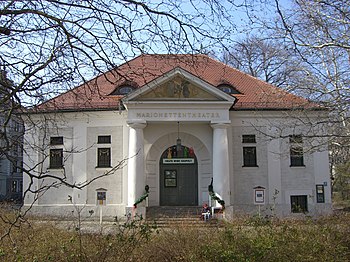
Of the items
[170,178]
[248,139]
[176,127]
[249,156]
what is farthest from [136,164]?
[248,139]

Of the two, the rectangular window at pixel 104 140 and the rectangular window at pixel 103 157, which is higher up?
the rectangular window at pixel 104 140

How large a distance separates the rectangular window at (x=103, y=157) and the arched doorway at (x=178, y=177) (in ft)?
10.1

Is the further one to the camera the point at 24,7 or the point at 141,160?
the point at 141,160

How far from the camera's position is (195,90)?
23.8m

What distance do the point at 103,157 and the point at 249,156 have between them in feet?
28.4

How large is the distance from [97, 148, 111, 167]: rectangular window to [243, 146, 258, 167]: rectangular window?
803 cm

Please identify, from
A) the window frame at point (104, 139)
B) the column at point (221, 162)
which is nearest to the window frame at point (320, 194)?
the column at point (221, 162)

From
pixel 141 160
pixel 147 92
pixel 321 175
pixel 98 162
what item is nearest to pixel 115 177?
pixel 98 162

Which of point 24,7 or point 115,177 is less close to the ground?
point 24,7

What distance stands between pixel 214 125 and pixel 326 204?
8024mm

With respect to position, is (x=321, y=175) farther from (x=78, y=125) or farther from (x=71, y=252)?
(x=71, y=252)

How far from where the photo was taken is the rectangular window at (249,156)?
25625 mm

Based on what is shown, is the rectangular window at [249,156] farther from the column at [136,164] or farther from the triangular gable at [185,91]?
the column at [136,164]

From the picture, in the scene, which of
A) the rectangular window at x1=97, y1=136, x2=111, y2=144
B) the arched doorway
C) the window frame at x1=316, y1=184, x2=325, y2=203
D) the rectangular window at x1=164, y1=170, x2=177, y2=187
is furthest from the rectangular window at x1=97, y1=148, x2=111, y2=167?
the window frame at x1=316, y1=184, x2=325, y2=203
